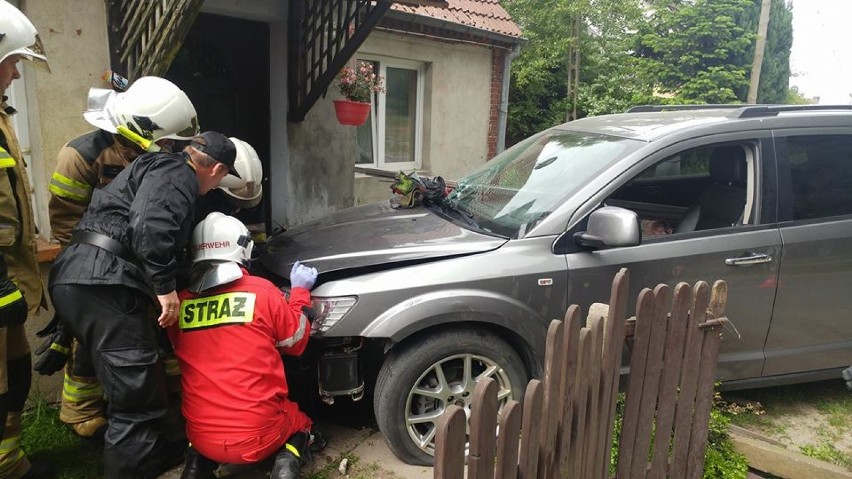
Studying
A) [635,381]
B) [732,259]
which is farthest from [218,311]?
[732,259]

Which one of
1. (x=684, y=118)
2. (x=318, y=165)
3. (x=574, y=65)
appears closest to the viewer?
(x=684, y=118)

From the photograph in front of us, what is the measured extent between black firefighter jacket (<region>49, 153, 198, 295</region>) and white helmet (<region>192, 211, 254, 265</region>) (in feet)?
0.22

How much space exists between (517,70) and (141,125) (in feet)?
33.0

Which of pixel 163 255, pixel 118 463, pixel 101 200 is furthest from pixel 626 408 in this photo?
pixel 101 200

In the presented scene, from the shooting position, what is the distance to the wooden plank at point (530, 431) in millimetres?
1620

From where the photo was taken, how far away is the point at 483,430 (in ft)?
4.88

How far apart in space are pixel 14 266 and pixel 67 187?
54 cm

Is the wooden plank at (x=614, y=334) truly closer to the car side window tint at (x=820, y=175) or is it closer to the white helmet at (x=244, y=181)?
the car side window tint at (x=820, y=175)

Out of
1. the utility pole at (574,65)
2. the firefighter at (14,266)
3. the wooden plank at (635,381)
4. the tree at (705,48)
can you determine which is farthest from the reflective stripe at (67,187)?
the tree at (705,48)

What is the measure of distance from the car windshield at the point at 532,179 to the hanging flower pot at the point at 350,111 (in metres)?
1.75

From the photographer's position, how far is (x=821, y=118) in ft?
11.1

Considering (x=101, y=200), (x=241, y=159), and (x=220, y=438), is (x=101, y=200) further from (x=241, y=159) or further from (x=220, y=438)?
(x=220, y=438)

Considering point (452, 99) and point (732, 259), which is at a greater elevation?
point (452, 99)

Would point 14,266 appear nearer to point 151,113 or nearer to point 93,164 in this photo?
point 93,164
